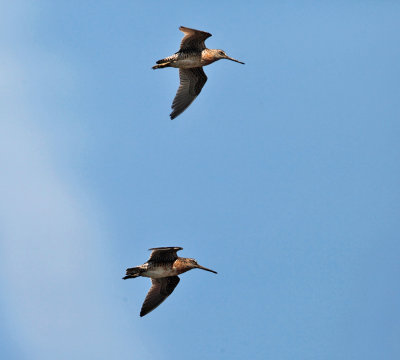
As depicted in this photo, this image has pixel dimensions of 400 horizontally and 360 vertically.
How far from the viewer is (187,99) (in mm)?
20672

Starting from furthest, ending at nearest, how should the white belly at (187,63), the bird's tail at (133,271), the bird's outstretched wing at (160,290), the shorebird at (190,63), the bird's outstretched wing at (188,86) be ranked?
the bird's outstretched wing at (188,86) → the white belly at (187,63) → the shorebird at (190,63) → the bird's outstretched wing at (160,290) → the bird's tail at (133,271)

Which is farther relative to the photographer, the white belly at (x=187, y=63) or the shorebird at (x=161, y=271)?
the white belly at (x=187, y=63)

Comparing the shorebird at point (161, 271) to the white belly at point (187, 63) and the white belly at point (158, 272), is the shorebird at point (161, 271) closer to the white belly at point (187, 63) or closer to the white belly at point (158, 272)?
the white belly at point (158, 272)


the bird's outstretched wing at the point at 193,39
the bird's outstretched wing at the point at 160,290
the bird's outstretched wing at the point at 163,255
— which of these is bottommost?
the bird's outstretched wing at the point at 160,290

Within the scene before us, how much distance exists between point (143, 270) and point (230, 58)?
237 inches

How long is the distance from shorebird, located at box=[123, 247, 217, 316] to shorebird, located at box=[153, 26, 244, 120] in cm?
367

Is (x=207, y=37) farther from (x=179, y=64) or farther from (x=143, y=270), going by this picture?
(x=143, y=270)

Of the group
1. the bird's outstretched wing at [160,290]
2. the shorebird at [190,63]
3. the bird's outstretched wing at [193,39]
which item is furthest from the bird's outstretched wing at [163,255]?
the bird's outstretched wing at [193,39]

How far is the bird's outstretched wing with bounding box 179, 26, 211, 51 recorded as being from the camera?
18.9 meters

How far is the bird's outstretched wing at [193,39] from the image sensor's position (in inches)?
745

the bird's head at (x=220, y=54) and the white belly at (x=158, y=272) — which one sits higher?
the bird's head at (x=220, y=54)

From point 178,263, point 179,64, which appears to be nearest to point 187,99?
point 179,64

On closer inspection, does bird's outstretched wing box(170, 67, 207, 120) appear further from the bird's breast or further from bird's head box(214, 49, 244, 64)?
the bird's breast

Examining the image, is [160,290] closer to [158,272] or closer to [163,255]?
[158,272]
